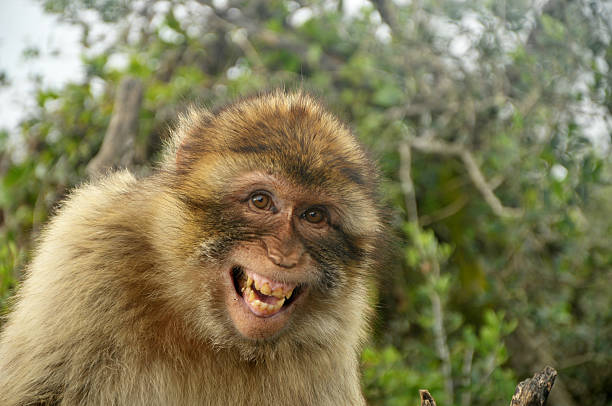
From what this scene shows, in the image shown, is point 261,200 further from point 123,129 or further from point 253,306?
point 123,129

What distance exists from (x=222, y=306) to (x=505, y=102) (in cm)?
318

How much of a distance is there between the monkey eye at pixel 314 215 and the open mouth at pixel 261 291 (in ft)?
0.84

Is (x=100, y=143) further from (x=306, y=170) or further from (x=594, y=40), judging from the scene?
(x=594, y=40)

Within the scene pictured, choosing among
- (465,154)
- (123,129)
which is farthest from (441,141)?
(123,129)

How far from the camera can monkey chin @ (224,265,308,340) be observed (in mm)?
2012

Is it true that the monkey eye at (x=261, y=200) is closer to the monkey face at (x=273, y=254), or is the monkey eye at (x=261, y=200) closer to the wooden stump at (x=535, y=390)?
the monkey face at (x=273, y=254)

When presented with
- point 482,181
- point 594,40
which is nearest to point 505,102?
point 482,181

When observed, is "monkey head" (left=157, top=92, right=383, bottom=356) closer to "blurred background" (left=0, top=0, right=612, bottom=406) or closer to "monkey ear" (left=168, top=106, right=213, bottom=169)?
"monkey ear" (left=168, top=106, right=213, bottom=169)

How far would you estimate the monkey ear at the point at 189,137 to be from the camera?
2363 millimetres

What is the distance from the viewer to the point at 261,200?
2086 millimetres

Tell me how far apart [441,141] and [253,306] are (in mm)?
Answer: 3158

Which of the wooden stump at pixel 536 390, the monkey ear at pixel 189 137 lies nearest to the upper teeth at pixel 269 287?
the monkey ear at pixel 189 137

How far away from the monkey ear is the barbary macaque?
12mm

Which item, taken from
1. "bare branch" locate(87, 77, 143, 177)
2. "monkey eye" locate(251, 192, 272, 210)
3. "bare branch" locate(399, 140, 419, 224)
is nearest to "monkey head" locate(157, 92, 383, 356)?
"monkey eye" locate(251, 192, 272, 210)
